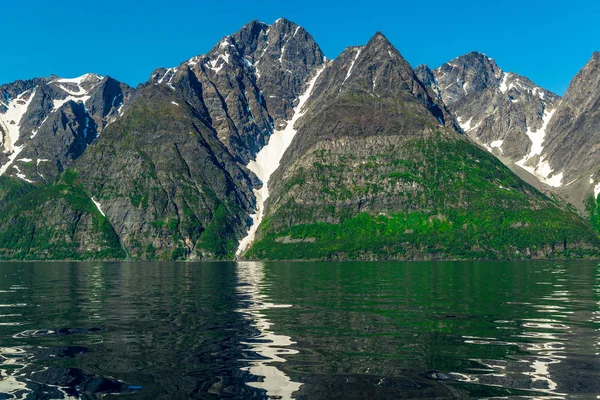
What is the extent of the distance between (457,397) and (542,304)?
146 ft

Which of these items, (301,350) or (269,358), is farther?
(301,350)

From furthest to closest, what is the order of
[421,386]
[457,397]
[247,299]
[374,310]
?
[247,299]
[374,310]
[421,386]
[457,397]

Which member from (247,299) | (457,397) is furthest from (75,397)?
(247,299)

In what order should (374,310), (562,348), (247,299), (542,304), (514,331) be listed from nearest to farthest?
(562,348)
(514,331)
(374,310)
(542,304)
(247,299)

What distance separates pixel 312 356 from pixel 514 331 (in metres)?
18.7

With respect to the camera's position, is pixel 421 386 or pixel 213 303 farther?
pixel 213 303

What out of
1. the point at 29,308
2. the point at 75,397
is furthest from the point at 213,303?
the point at 75,397

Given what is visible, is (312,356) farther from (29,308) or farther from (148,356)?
(29,308)

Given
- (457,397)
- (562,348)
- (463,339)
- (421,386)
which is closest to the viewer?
(457,397)

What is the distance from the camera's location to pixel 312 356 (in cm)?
3303

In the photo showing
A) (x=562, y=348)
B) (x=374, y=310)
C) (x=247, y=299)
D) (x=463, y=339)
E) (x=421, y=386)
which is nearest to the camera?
(x=421, y=386)

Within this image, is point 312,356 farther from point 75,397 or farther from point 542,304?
point 542,304

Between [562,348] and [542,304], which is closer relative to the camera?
[562,348]

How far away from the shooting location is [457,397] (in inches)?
955
